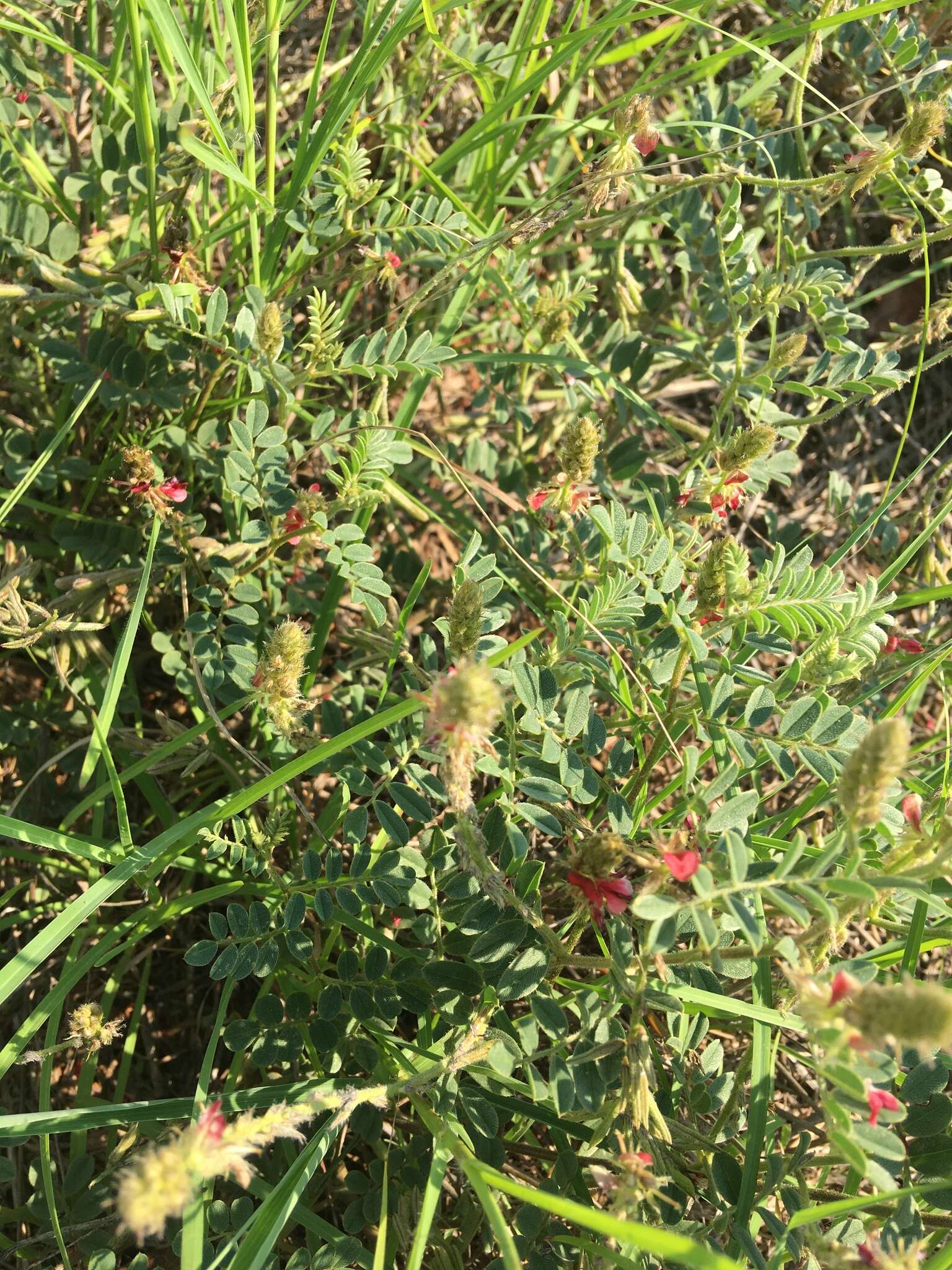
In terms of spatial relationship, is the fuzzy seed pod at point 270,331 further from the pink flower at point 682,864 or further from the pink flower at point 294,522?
the pink flower at point 682,864

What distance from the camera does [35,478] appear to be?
2016 mm

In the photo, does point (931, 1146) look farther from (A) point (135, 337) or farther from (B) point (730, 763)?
(A) point (135, 337)

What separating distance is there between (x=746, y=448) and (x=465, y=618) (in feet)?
1.85

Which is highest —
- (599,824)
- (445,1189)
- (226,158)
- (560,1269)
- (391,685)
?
(226,158)

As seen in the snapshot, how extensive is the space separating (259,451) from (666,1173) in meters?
1.37

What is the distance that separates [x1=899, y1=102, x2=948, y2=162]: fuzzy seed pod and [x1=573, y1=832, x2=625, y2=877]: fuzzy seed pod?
1.26 meters

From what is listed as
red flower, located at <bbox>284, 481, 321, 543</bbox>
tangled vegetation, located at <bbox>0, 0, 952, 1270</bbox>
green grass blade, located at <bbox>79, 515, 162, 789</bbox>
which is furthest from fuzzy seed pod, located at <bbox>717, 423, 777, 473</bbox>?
Answer: green grass blade, located at <bbox>79, 515, 162, 789</bbox>

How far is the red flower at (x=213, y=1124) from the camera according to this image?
1.06 m

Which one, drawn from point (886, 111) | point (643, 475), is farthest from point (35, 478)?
point (886, 111)

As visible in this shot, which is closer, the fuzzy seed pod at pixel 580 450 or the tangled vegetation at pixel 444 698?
the tangled vegetation at pixel 444 698

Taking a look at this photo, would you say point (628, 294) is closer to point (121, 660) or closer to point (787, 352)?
point (787, 352)

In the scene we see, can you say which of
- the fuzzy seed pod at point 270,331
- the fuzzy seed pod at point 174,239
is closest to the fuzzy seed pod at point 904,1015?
the fuzzy seed pod at point 270,331

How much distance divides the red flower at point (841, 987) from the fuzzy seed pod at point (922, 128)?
4.45 ft

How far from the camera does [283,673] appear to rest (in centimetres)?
153
